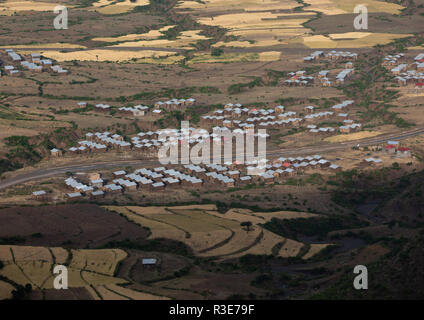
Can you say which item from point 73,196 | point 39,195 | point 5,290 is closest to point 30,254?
point 5,290

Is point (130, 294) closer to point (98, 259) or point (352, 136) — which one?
point (98, 259)

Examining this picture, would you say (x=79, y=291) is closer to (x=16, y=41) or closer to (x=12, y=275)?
(x=12, y=275)

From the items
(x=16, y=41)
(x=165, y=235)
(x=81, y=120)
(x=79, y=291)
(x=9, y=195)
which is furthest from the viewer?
(x=16, y=41)

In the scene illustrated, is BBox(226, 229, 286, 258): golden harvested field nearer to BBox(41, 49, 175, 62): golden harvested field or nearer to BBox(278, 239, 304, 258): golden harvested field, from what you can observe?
BBox(278, 239, 304, 258): golden harvested field

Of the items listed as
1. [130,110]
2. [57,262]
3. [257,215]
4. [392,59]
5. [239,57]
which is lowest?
[257,215]

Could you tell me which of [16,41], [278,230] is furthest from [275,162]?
[16,41]

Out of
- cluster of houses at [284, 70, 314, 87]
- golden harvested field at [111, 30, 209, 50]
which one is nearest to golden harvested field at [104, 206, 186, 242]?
cluster of houses at [284, 70, 314, 87]

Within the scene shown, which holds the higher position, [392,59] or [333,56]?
[333,56]
